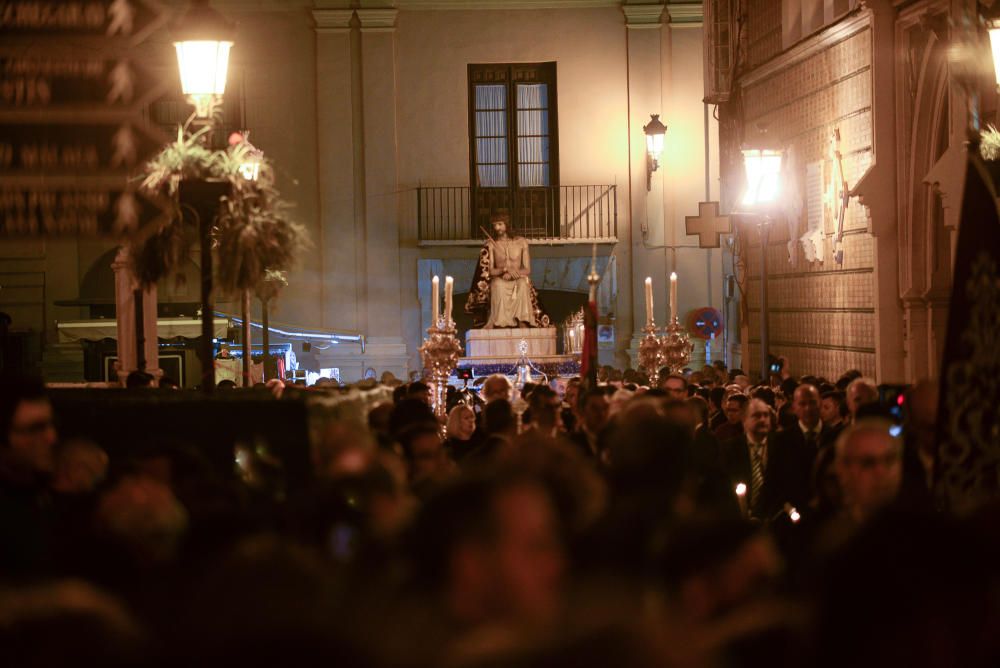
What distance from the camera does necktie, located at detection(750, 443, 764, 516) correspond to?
34.3 feet

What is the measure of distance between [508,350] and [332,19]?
13.4 meters

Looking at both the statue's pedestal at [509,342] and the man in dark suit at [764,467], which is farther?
the statue's pedestal at [509,342]

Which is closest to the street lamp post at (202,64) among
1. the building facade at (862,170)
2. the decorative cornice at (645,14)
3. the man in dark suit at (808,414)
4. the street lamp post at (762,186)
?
the man in dark suit at (808,414)

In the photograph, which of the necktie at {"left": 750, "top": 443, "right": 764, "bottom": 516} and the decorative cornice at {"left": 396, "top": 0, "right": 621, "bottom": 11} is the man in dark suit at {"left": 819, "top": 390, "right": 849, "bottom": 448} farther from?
the decorative cornice at {"left": 396, "top": 0, "right": 621, "bottom": 11}

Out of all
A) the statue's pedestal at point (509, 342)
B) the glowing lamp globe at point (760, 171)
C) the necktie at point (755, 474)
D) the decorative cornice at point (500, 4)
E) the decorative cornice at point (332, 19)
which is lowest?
the necktie at point (755, 474)

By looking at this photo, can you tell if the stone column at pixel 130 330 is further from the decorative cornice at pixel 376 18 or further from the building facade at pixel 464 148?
the decorative cornice at pixel 376 18

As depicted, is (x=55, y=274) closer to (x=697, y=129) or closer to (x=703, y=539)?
(x=697, y=129)

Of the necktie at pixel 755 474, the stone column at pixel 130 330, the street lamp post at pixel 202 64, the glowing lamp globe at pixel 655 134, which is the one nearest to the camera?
the street lamp post at pixel 202 64

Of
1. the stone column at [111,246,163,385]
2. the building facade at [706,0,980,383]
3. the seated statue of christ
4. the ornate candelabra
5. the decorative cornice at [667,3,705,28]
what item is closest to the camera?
the ornate candelabra

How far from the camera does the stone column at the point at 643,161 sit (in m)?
33.2

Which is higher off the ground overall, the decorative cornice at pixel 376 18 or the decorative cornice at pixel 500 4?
the decorative cornice at pixel 500 4

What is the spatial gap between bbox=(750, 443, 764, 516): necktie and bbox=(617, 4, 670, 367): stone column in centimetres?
2231

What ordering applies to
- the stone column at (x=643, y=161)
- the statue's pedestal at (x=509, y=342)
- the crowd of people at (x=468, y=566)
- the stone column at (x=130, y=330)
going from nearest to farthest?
the crowd of people at (x=468, y=566) < the stone column at (x=130, y=330) < the statue's pedestal at (x=509, y=342) < the stone column at (x=643, y=161)

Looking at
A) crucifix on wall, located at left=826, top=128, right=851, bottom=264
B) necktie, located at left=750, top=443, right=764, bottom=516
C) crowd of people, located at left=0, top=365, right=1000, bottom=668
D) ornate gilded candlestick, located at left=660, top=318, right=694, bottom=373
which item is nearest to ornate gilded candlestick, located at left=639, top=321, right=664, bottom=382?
ornate gilded candlestick, located at left=660, top=318, right=694, bottom=373
